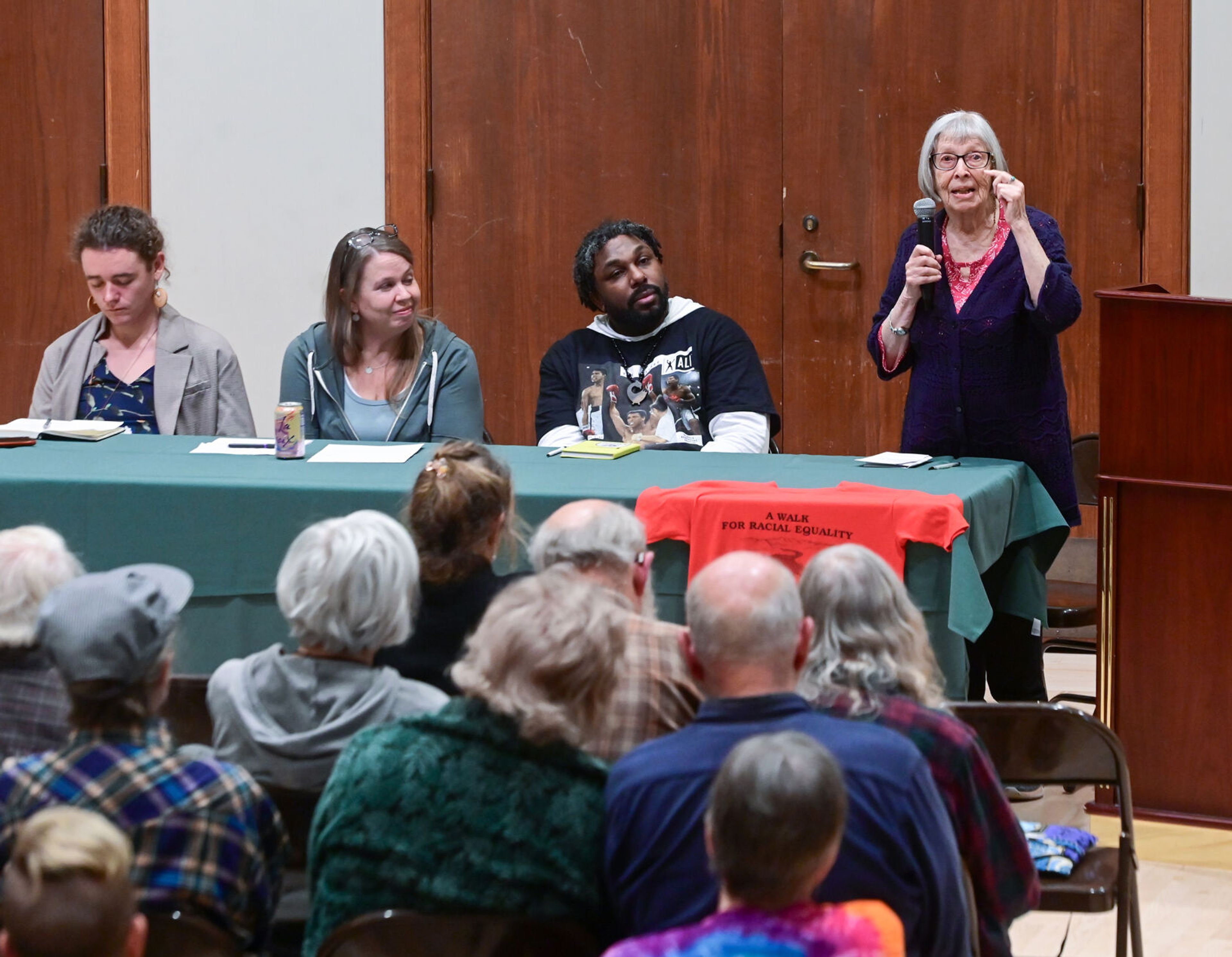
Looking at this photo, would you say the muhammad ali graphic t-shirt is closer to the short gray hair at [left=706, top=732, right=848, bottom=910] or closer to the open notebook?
the open notebook

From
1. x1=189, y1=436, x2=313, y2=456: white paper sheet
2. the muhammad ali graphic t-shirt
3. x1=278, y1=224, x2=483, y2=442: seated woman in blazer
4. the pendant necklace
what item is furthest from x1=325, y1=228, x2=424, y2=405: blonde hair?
the pendant necklace

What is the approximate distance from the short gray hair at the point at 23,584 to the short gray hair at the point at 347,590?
324 millimetres

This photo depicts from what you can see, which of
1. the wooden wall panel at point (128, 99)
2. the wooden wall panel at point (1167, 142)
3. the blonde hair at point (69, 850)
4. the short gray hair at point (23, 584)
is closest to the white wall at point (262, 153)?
the wooden wall panel at point (128, 99)

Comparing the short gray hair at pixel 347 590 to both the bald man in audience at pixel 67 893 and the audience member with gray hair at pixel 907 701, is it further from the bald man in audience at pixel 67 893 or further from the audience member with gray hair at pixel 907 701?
the bald man in audience at pixel 67 893

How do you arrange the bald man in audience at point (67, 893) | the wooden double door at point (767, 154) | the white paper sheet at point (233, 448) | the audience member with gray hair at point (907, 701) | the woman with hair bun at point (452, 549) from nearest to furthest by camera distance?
the bald man in audience at point (67, 893) < the audience member with gray hair at point (907, 701) < the woman with hair bun at point (452, 549) < the white paper sheet at point (233, 448) < the wooden double door at point (767, 154)

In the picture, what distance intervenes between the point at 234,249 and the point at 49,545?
12.8 feet

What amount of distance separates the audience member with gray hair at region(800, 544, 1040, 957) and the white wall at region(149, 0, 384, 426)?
166 inches

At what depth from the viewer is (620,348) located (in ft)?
14.3

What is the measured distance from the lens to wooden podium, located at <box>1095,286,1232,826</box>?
3301 mm

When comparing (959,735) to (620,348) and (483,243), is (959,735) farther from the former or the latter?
(483,243)

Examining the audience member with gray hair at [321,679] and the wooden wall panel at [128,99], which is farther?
the wooden wall panel at [128,99]

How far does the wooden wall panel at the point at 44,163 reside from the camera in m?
5.96

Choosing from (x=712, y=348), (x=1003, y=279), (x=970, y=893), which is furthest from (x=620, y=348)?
(x=970, y=893)

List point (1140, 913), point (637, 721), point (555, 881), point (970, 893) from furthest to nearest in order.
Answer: point (1140, 913)
point (637, 721)
point (970, 893)
point (555, 881)
